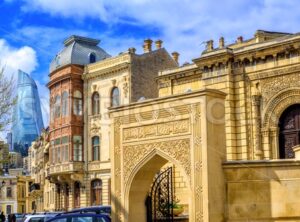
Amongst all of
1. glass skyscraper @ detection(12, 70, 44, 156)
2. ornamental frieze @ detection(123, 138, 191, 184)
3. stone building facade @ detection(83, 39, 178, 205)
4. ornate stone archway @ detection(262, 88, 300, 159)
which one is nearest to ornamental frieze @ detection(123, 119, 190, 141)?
ornamental frieze @ detection(123, 138, 191, 184)

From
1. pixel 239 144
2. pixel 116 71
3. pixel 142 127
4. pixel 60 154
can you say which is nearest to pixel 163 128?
pixel 142 127

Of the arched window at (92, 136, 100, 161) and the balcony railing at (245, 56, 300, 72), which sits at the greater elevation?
the balcony railing at (245, 56, 300, 72)

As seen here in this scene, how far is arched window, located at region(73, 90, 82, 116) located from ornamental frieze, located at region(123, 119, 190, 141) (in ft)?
89.5

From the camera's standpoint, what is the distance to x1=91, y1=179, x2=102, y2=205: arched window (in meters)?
39.3

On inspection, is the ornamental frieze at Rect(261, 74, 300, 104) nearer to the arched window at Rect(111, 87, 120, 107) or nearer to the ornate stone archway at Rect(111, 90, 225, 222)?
the ornate stone archway at Rect(111, 90, 225, 222)

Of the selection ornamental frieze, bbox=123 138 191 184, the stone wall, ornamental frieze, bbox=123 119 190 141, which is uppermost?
ornamental frieze, bbox=123 119 190 141

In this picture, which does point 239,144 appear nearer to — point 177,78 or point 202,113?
point 177,78

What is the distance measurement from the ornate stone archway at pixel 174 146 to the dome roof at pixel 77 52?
28119mm

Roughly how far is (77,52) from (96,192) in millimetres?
10434

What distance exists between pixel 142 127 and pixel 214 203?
2.66 m

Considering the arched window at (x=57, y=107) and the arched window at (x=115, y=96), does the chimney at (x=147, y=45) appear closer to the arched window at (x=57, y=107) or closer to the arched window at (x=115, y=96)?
the arched window at (x=115, y=96)

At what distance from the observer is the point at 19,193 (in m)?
88.2

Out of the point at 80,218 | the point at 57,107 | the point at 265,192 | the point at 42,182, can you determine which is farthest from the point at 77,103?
the point at 265,192

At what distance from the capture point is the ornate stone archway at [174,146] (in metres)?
11.9
